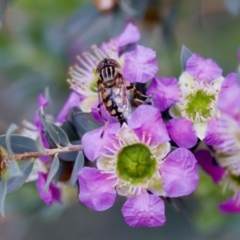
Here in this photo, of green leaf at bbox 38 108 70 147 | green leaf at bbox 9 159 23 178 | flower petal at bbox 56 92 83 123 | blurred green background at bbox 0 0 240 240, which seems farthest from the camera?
blurred green background at bbox 0 0 240 240

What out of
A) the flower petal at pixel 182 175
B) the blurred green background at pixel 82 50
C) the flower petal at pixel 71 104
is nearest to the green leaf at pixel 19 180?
the flower petal at pixel 71 104

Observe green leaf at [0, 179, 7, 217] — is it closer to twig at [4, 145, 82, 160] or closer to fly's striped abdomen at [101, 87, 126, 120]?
twig at [4, 145, 82, 160]

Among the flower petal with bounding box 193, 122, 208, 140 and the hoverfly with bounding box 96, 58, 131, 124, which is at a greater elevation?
the hoverfly with bounding box 96, 58, 131, 124

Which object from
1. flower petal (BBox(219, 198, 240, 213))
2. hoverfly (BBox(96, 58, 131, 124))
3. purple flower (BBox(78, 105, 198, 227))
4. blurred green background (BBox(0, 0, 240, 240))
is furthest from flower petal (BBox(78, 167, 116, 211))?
blurred green background (BBox(0, 0, 240, 240))

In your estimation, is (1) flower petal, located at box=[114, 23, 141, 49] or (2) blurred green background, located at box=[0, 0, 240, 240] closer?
(1) flower petal, located at box=[114, 23, 141, 49]

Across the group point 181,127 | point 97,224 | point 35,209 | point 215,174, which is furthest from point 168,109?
point 97,224

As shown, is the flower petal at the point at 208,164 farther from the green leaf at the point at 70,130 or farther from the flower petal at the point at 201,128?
the green leaf at the point at 70,130

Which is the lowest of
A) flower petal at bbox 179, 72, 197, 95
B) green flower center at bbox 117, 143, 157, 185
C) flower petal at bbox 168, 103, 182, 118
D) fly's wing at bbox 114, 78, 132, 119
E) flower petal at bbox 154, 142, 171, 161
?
green flower center at bbox 117, 143, 157, 185
